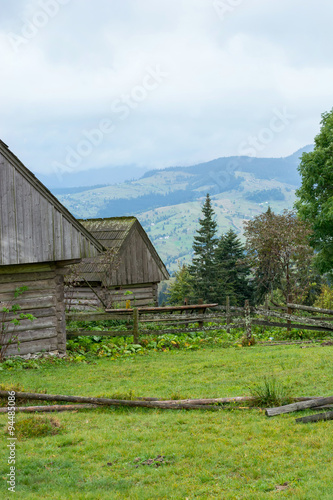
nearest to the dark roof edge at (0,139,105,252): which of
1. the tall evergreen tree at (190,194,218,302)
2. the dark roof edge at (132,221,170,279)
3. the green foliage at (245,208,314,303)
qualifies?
the dark roof edge at (132,221,170,279)

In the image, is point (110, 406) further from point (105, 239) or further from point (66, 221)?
point (105, 239)

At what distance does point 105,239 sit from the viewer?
90.2 ft

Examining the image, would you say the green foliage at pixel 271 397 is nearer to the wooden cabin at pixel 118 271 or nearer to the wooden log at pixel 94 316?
the wooden log at pixel 94 316

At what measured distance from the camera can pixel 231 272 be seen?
1964 inches

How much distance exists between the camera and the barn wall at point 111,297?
25.9 meters

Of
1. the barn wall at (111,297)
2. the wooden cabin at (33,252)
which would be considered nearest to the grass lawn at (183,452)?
the wooden cabin at (33,252)

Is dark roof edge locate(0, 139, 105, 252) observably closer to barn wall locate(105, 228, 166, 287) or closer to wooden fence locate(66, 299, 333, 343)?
wooden fence locate(66, 299, 333, 343)

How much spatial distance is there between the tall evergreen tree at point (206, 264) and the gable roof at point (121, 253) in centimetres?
2015

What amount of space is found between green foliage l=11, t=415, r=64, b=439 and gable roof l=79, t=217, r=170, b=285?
16.1m

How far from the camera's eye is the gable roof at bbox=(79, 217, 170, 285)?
2552 centimetres

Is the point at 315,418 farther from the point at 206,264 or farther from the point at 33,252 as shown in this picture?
the point at 206,264

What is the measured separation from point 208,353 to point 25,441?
30.4 feet

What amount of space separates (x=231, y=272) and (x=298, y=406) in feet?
137

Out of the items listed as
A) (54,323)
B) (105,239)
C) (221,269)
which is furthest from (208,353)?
(221,269)
